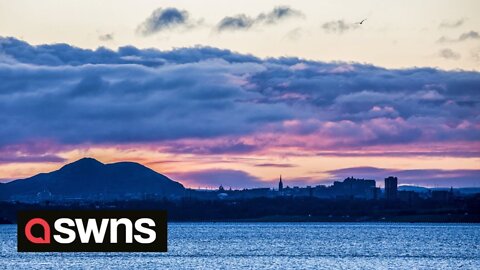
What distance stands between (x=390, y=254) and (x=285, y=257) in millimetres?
19492

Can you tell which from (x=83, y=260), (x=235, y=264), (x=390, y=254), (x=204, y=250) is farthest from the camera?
(x=204, y=250)

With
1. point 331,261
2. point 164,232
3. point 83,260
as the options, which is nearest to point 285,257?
point 331,261

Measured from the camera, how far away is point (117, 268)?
423 feet

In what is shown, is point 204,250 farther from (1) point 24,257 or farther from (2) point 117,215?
(2) point 117,215

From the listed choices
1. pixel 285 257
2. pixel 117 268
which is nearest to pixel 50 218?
pixel 117 268

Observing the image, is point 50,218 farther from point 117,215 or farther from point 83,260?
point 83,260

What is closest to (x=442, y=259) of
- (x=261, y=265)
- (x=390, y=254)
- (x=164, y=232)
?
(x=390, y=254)

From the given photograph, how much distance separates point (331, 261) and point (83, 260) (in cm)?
3180

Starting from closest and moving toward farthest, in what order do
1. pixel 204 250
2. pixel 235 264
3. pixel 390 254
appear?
pixel 235 264 → pixel 390 254 → pixel 204 250

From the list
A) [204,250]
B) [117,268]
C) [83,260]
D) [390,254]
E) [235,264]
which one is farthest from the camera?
[204,250]

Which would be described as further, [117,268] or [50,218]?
[117,268]

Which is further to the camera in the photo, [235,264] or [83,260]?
[83,260]

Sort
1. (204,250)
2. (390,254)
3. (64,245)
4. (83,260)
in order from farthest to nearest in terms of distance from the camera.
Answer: (204,250)
(390,254)
(83,260)
(64,245)

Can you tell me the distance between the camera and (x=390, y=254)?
168 m
